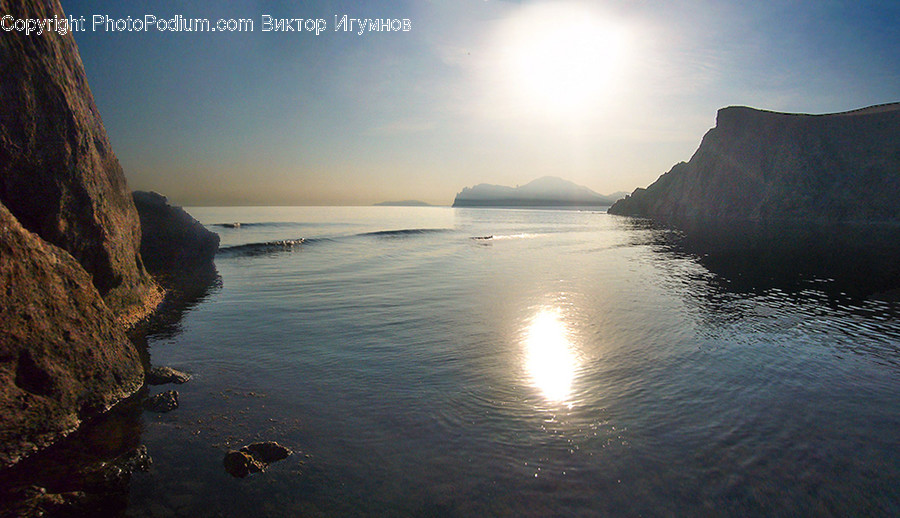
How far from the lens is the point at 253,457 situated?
19.8 ft

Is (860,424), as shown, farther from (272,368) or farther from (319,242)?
(319,242)

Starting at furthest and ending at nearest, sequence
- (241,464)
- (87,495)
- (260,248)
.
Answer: (260,248) → (241,464) → (87,495)

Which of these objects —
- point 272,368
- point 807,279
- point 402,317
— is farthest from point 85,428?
point 807,279

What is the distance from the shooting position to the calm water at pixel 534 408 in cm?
543

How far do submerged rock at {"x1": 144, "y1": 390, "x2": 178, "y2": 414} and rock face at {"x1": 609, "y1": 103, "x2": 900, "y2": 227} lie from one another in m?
88.4

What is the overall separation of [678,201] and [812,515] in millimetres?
111927

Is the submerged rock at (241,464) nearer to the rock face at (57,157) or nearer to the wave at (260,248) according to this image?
the rock face at (57,157)

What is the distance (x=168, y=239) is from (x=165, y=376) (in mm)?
16731

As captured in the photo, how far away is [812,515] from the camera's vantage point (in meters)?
5.11

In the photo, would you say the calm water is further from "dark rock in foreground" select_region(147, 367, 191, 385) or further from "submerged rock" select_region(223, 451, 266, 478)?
"dark rock in foreground" select_region(147, 367, 191, 385)

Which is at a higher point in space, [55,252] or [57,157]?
[57,157]

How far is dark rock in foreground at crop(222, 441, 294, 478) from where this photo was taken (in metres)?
5.79

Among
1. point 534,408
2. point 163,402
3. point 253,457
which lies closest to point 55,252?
point 163,402

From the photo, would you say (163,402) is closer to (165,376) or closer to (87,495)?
→ (165,376)
